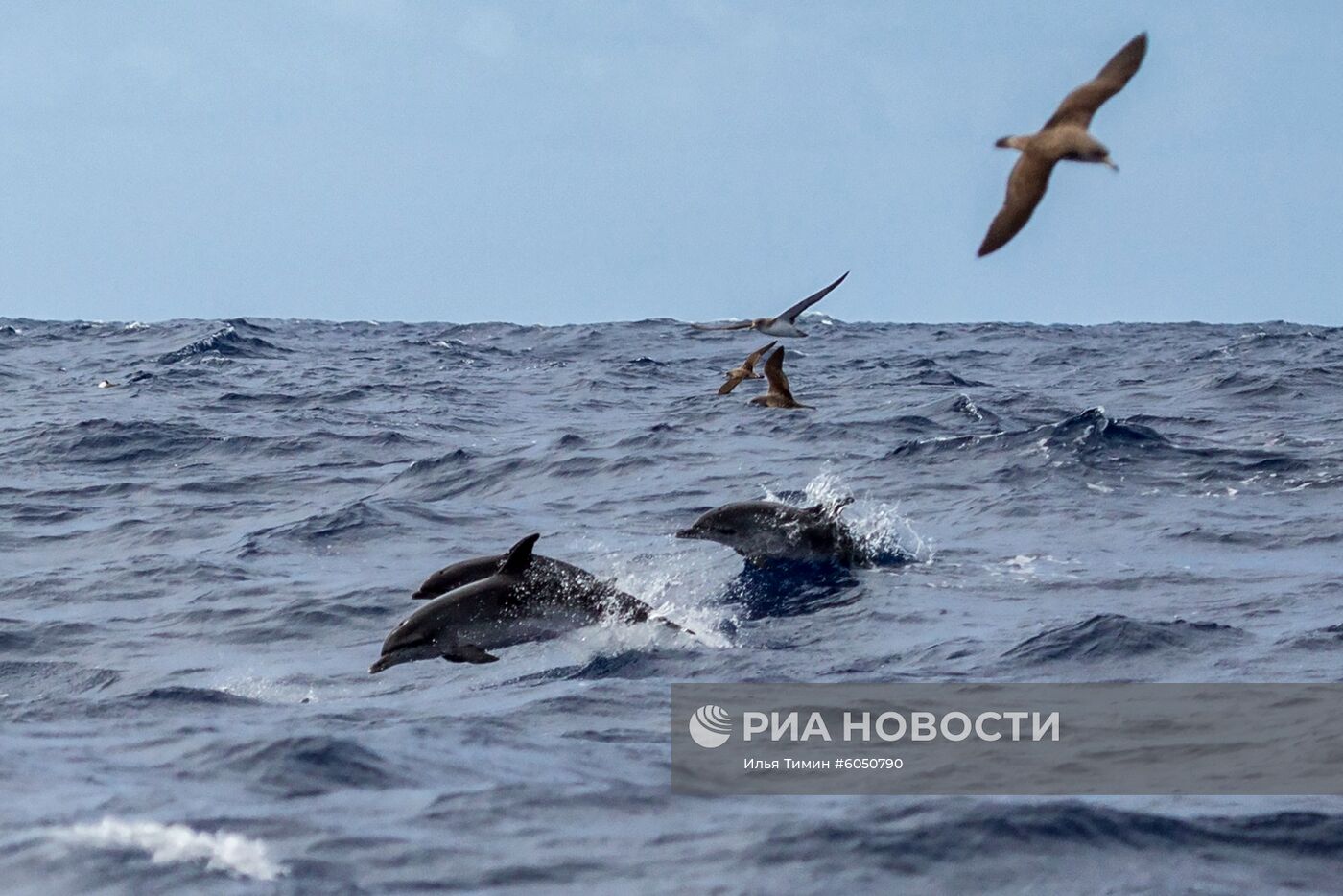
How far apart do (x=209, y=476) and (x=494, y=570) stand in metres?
12.1

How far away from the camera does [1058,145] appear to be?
7711 mm

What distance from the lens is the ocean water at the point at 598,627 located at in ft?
26.6

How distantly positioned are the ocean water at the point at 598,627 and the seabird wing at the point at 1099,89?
3467 mm

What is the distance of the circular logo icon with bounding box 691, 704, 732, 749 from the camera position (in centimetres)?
1058

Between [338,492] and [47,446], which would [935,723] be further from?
[47,446]

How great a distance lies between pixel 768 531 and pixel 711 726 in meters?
5.25

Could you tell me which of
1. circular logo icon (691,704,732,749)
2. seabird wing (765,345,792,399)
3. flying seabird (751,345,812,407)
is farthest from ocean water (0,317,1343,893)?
seabird wing (765,345,792,399)

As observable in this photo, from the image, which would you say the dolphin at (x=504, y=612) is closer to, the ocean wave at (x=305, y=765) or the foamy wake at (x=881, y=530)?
the ocean wave at (x=305, y=765)

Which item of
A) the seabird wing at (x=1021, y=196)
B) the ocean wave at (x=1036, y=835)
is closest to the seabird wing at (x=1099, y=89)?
the seabird wing at (x=1021, y=196)

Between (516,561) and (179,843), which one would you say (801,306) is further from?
(179,843)

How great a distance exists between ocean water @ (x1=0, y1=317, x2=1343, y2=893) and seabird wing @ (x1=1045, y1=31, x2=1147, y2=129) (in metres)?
3.47

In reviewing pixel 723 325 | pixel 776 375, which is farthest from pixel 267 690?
pixel 776 375

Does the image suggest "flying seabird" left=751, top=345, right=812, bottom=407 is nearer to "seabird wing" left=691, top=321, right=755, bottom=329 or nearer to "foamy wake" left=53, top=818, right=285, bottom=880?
"seabird wing" left=691, top=321, right=755, bottom=329

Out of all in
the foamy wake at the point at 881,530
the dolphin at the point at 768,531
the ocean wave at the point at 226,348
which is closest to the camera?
the dolphin at the point at 768,531
